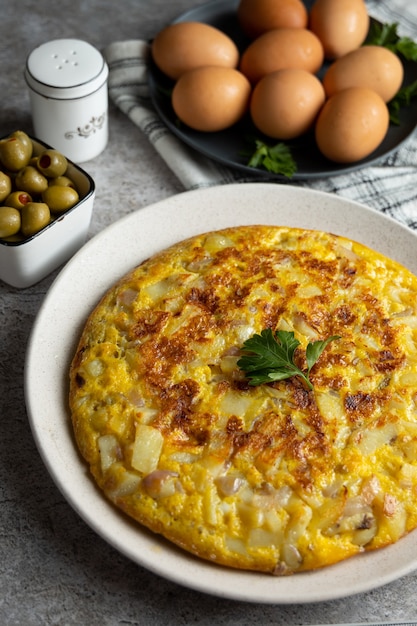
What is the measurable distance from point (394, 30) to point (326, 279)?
211cm

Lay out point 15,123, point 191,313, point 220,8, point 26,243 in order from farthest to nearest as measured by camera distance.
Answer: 1. point 220,8
2. point 15,123
3. point 26,243
4. point 191,313

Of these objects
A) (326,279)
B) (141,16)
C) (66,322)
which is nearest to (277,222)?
(326,279)

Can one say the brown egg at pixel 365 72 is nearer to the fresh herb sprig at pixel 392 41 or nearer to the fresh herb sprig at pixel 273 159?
the fresh herb sprig at pixel 392 41

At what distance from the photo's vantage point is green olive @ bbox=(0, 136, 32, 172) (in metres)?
3.44

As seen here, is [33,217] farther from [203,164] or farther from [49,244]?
[203,164]

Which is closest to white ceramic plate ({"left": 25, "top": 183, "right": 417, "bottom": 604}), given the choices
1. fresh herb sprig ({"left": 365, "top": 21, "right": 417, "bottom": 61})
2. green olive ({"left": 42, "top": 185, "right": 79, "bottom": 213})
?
green olive ({"left": 42, "top": 185, "right": 79, "bottom": 213})

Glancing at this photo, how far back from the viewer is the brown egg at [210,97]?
3926mm

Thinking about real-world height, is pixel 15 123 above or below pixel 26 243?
below

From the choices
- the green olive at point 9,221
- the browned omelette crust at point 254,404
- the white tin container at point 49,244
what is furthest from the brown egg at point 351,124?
the green olive at point 9,221

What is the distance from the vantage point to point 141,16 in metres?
4.95

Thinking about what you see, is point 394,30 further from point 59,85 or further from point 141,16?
point 59,85

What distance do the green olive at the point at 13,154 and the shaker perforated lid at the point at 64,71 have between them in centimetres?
37

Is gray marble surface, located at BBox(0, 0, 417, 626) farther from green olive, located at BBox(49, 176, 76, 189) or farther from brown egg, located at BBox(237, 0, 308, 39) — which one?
brown egg, located at BBox(237, 0, 308, 39)

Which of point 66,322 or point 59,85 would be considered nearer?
point 66,322
